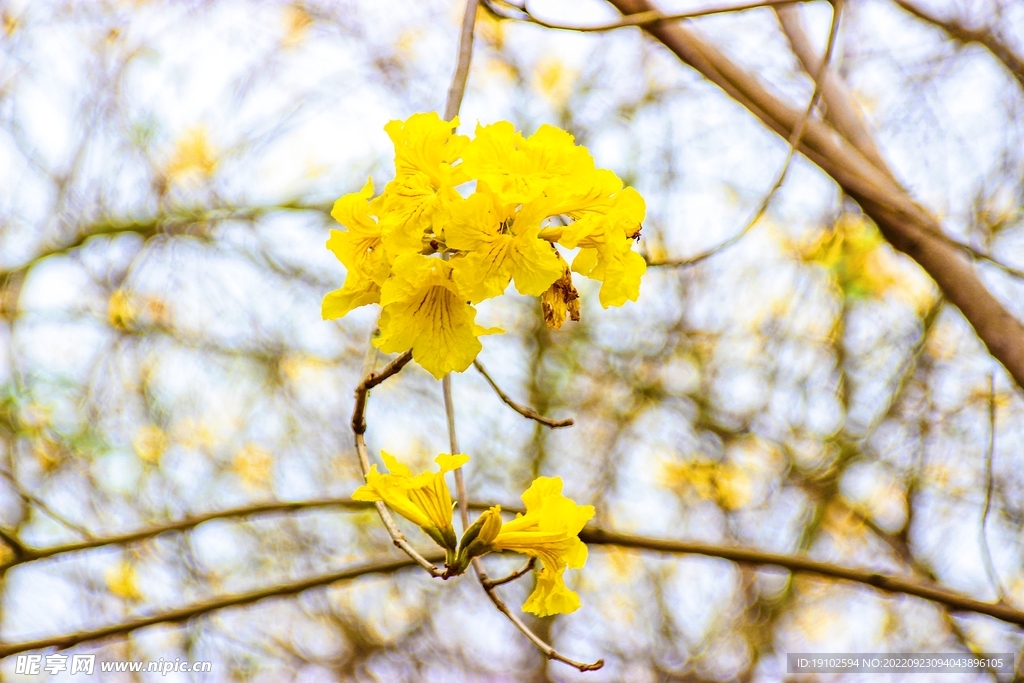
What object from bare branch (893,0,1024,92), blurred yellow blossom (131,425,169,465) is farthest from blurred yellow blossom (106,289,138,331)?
bare branch (893,0,1024,92)

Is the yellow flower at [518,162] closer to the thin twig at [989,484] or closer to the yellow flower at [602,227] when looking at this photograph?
the yellow flower at [602,227]

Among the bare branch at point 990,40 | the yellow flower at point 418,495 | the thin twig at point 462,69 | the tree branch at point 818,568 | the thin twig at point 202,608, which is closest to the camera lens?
the yellow flower at point 418,495

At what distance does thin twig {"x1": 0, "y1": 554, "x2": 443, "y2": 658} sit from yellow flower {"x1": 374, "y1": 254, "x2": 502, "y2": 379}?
2.96ft

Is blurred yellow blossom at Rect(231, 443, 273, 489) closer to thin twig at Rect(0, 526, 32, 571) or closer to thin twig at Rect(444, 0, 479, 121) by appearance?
thin twig at Rect(0, 526, 32, 571)

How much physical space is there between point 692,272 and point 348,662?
334 centimetres

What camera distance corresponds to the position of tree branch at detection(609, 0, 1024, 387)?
230 cm

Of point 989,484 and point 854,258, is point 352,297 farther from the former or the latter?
point 854,258

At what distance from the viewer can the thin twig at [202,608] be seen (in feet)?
6.25

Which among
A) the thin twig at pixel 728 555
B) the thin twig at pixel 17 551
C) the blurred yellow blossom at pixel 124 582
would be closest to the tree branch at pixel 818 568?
the thin twig at pixel 728 555

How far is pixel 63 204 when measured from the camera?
4637 millimetres

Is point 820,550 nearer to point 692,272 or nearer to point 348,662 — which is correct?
point 692,272

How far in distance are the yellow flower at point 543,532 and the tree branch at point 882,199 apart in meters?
1.52

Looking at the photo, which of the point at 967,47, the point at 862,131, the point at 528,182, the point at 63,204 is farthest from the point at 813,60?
the point at 63,204

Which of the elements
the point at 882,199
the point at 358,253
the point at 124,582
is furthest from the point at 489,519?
the point at 124,582
